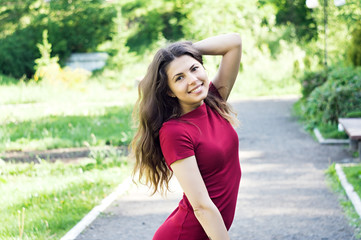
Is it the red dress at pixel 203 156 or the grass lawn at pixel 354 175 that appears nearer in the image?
the red dress at pixel 203 156

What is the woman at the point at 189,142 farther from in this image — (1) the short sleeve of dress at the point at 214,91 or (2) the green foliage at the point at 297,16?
(2) the green foliage at the point at 297,16

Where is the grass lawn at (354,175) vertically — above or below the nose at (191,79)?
below

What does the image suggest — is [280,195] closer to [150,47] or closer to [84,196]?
[84,196]

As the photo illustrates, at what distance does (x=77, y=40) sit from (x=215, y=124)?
25.9m

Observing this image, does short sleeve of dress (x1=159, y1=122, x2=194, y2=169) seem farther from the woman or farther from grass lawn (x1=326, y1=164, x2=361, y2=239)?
grass lawn (x1=326, y1=164, x2=361, y2=239)

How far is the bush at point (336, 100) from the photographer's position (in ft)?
33.2

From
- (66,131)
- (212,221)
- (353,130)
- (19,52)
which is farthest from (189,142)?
(19,52)

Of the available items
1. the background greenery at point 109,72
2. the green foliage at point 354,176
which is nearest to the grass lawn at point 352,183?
the green foliage at point 354,176

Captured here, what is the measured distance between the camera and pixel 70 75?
18.0 m

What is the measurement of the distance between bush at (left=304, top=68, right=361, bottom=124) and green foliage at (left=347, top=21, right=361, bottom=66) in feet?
4.16

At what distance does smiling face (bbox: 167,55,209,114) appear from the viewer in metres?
2.32

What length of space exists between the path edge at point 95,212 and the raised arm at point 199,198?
2987 millimetres

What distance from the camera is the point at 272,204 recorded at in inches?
233

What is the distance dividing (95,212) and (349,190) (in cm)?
300
